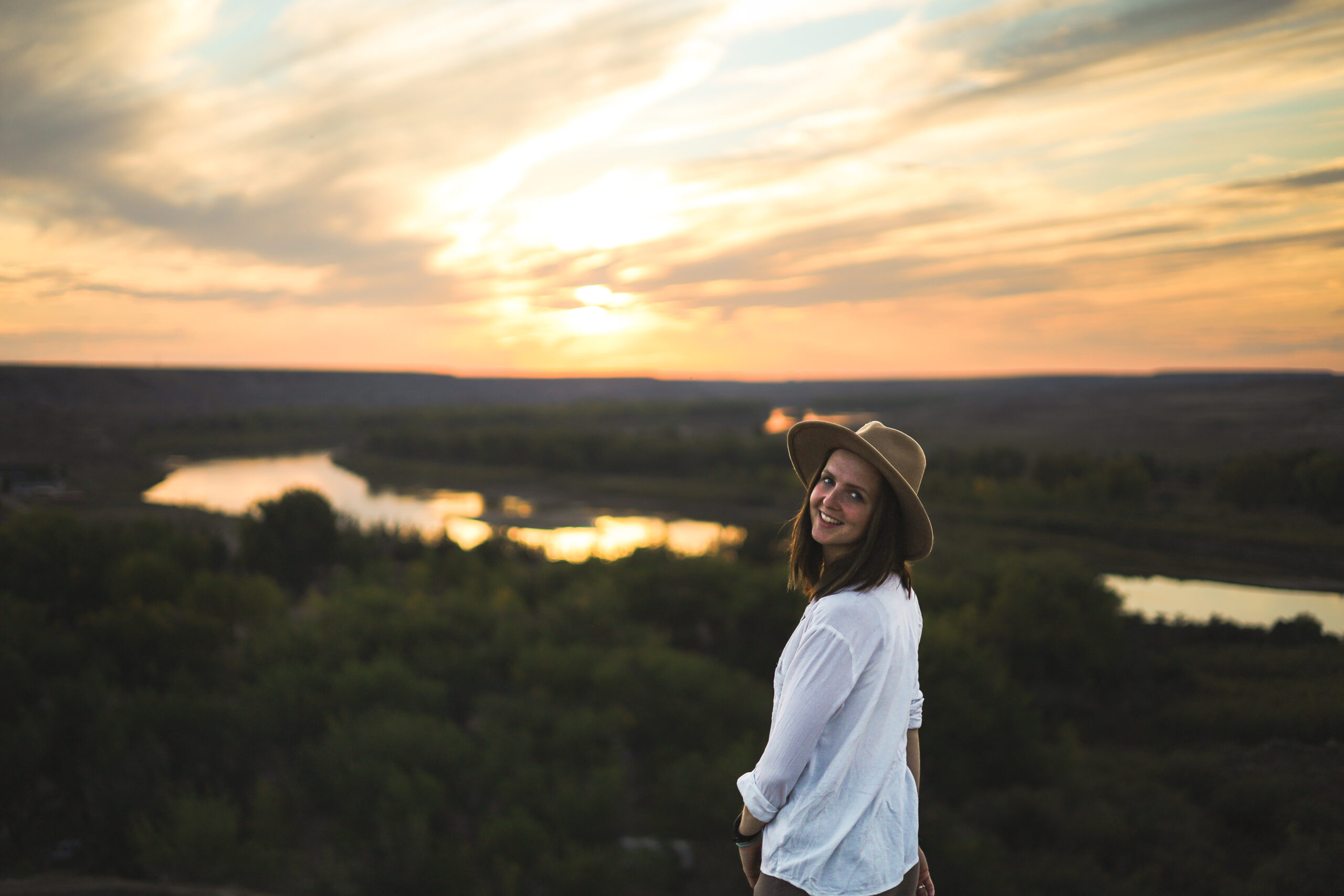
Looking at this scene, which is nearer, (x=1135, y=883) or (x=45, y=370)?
(x=1135, y=883)

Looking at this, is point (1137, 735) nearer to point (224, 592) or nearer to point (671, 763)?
point (671, 763)

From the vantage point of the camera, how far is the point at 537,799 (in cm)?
800

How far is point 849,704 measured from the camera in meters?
1.71

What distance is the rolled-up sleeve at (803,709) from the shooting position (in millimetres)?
1612

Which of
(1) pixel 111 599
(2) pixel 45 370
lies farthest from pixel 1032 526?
(2) pixel 45 370

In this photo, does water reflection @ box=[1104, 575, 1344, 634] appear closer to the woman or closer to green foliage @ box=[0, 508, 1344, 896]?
green foliage @ box=[0, 508, 1344, 896]

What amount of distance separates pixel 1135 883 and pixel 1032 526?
660 inches

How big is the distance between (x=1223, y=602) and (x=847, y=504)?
1211cm

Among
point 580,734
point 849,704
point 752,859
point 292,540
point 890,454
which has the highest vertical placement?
point 890,454

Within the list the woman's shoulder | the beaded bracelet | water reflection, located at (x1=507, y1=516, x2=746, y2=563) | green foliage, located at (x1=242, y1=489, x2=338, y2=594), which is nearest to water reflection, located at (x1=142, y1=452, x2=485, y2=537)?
green foliage, located at (x1=242, y1=489, x2=338, y2=594)

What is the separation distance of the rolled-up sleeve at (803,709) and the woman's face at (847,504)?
28 cm

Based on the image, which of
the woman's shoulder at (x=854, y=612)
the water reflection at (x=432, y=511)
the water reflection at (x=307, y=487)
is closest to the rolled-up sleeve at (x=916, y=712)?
the woman's shoulder at (x=854, y=612)

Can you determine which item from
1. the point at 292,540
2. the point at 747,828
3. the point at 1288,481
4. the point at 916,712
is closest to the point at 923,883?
the point at 916,712

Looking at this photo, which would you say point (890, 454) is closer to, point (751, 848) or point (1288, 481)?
point (751, 848)
